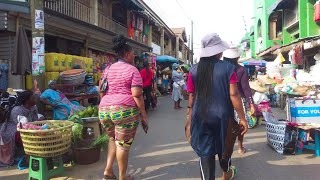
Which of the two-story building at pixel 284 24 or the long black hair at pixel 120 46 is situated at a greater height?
the two-story building at pixel 284 24

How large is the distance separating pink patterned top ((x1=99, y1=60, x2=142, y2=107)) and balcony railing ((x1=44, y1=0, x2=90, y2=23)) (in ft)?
22.3

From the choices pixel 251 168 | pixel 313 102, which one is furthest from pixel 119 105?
pixel 313 102

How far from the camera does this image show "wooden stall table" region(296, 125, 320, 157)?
5.66 metres

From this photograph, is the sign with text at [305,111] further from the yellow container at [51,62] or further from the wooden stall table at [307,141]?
the yellow container at [51,62]

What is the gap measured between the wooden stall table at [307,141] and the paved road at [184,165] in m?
0.11

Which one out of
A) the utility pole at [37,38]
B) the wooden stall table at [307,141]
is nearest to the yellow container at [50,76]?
the utility pole at [37,38]

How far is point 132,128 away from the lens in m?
4.24

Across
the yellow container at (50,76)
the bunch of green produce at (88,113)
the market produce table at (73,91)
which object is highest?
the yellow container at (50,76)

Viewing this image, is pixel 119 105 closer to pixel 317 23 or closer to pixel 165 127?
pixel 165 127

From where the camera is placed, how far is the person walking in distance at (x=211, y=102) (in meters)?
3.51

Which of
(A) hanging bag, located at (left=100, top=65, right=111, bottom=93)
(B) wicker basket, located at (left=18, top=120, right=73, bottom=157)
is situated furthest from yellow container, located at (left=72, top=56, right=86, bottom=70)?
(A) hanging bag, located at (left=100, top=65, right=111, bottom=93)

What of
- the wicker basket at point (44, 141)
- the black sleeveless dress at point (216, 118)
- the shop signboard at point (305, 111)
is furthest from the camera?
the shop signboard at point (305, 111)

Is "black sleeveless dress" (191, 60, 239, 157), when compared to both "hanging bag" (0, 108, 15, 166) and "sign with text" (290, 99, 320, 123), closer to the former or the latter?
"sign with text" (290, 99, 320, 123)

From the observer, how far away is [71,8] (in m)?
12.4
